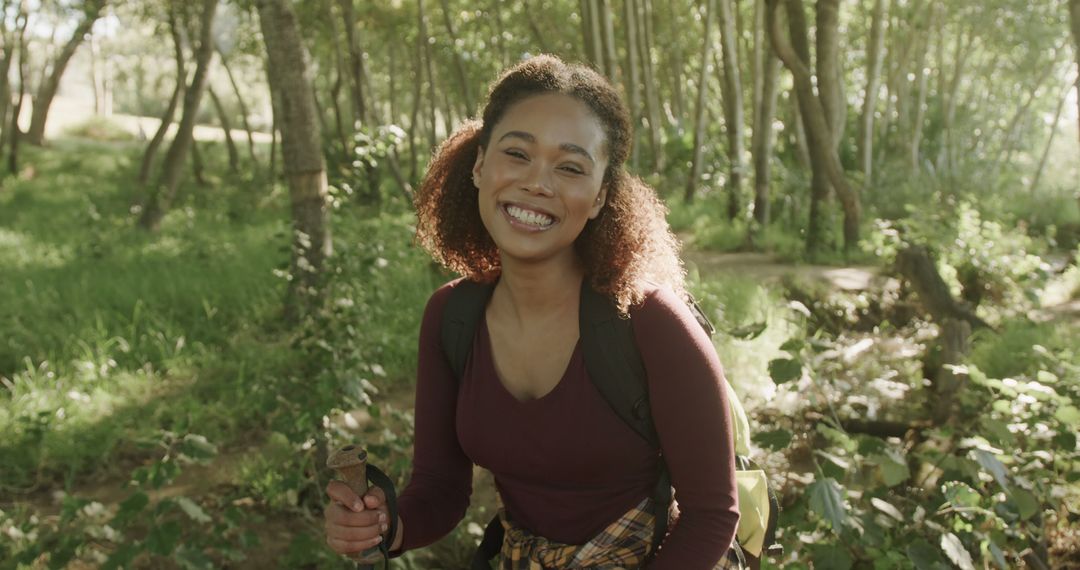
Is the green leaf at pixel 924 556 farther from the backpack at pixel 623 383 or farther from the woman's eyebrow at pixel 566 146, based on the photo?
the woman's eyebrow at pixel 566 146

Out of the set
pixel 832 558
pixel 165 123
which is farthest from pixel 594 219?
pixel 165 123

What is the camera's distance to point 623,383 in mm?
1773

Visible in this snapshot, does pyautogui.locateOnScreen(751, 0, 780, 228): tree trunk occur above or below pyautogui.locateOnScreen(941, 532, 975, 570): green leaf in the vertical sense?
above

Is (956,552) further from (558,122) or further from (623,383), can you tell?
(558,122)

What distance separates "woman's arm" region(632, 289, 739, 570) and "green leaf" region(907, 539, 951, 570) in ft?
4.12

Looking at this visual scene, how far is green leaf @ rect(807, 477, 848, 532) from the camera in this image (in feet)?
8.07

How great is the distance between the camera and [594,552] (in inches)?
74.9

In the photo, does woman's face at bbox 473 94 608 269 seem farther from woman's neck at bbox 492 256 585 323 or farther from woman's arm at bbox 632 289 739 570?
woman's arm at bbox 632 289 739 570

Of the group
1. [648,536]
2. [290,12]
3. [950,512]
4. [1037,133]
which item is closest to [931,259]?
[950,512]

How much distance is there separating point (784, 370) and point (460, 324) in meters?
1.40

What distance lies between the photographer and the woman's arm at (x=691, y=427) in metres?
1.70

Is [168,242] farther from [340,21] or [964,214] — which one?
[340,21]

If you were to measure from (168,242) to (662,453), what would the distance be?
9.80 m

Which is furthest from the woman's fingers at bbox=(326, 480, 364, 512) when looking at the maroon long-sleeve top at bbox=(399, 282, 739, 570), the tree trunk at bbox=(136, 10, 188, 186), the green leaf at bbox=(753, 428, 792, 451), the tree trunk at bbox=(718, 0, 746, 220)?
the tree trunk at bbox=(136, 10, 188, 186)
